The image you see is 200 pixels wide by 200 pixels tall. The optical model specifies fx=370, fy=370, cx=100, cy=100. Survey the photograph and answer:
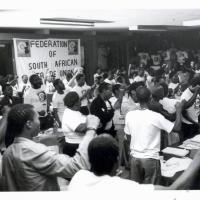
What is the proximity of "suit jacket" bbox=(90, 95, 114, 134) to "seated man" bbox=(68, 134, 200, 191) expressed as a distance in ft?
9.95

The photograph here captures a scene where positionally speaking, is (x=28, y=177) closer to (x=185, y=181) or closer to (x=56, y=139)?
(x=185, y=181)

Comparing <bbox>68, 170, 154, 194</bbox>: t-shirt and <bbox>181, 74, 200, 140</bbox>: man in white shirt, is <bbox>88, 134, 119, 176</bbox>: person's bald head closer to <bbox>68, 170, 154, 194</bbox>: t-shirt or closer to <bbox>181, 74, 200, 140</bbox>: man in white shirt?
<bbox>68, 170, 154, 194</bbox>: t-shirt

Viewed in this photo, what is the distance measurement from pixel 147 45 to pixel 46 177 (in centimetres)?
1344

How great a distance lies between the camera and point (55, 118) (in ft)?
18.9

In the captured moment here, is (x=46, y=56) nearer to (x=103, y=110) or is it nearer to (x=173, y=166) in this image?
(x=103, y=110)

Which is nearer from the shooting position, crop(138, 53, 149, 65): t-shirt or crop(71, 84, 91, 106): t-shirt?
crop(71, 84, 91, 106): t-shirt


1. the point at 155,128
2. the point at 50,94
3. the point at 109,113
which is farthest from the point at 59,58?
the point at 155,128

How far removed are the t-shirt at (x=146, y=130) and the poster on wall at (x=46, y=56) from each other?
5569 mm

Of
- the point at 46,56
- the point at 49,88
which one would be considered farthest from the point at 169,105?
the point at 46,56

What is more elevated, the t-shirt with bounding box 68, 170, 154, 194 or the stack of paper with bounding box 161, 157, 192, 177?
the t-shirt with bounding box 68, 170, 154, 194

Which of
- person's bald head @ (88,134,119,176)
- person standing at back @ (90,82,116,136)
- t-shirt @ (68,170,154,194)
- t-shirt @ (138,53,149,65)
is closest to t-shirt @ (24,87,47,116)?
person standing at back @ (90,82,116,136)

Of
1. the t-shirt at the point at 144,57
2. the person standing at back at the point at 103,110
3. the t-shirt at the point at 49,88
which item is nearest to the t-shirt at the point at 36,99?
the person standing at back at the point at 103,110

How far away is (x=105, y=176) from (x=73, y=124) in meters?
2.17

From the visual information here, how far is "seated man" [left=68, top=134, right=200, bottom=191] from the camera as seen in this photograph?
1.52 m
